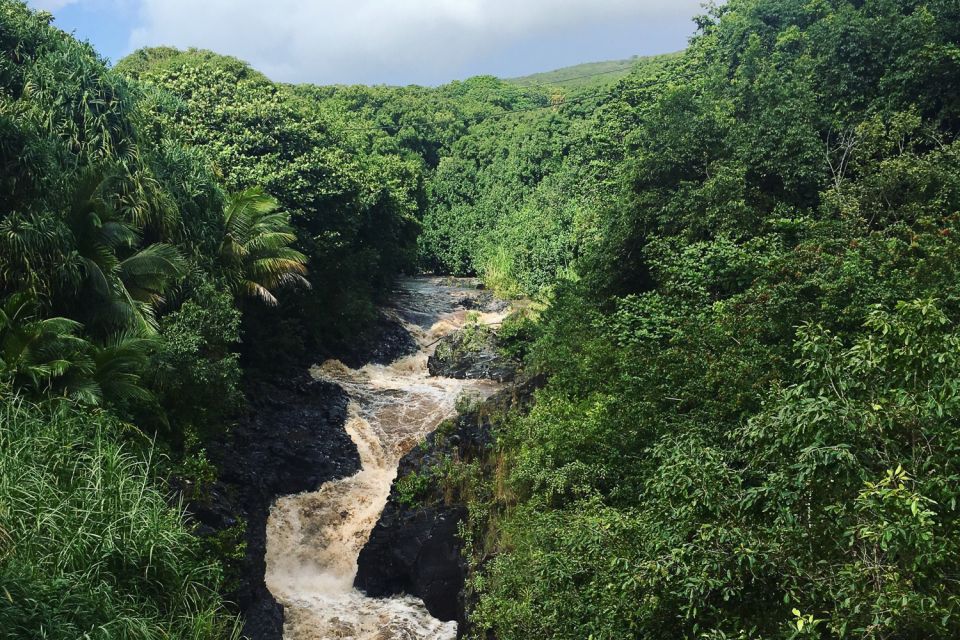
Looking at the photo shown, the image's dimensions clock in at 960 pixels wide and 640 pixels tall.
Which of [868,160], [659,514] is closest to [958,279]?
[659,514]

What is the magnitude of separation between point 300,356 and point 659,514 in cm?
1830

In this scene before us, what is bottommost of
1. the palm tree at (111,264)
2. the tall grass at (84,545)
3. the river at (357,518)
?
the river at (357,518)

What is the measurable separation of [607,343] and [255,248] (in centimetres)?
1001

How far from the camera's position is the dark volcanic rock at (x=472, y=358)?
2398 cm

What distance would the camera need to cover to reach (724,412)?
9.92 meters

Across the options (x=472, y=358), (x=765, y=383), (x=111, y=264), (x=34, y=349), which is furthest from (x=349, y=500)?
(x=765, y=383)

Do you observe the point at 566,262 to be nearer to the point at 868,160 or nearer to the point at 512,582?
the point at 868,160

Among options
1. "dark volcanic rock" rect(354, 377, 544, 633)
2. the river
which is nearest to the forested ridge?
"dark volcanic rock" rect(354, 377, 544, 633)

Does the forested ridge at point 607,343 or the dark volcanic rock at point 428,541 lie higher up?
the forested ridge at point 607,343

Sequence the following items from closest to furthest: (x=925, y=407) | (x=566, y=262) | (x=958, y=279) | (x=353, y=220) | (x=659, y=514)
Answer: (x=925, y=407) < (x=659, y=514) < (x=958, y=279) < (x=353, y=220) < (x=566, y=262)

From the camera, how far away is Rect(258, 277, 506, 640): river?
1387 centimetres

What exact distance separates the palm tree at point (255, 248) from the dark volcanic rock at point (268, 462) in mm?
2881

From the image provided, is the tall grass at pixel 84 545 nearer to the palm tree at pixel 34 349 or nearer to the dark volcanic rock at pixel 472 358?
the palm tree at pixel 34 349

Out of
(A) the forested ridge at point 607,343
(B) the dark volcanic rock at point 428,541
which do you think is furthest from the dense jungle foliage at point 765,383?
(B) the dark volcanic rock at point 428,541
